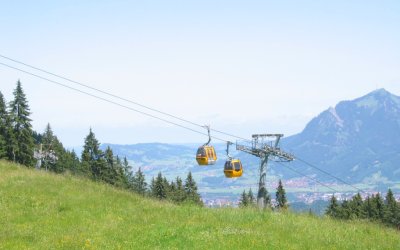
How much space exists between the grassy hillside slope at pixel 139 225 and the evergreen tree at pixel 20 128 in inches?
2453

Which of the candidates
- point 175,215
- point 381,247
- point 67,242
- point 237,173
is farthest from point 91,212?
point 237,173

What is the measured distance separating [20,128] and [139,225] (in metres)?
73.1

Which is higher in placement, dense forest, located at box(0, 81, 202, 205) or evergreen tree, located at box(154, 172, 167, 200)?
dense forest, located at box(0, 81, 202, 205)

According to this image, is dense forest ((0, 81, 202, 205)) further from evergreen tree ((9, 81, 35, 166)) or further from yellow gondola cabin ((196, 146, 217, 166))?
yellow gondola cabin ((196, 146, 217, 166))

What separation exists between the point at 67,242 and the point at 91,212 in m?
5.62

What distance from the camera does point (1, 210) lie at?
68.4 ft

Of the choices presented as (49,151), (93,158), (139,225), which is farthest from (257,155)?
(49,151)

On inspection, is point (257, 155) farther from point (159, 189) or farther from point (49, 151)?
point (49, 151)

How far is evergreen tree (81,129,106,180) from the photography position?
105375 millimetres

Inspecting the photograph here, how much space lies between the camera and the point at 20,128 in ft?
278

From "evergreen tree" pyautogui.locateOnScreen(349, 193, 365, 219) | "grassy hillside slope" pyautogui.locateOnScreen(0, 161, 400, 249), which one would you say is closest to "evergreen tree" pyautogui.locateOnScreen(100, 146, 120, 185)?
"evergreen tree" pyautogui.locateOnScreen(349, 193, 365, 219)

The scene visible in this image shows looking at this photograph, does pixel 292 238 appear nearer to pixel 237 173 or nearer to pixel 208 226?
pixel 208 226

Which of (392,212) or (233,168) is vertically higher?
A: (233,168)

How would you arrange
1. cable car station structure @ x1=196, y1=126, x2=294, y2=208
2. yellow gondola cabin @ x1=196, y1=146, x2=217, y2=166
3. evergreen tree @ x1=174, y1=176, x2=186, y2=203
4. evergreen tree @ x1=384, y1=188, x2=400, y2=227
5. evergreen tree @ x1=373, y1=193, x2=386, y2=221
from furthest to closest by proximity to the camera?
evergreen tree @ x1=174, y1=176, x2=186, y2=203 → evergreen tree @ x1=373, y1=193, x2=386, y2=221 → evergreen tree @ x1=384, y1=188, x2=400, y2=227 → cable car station structure @ x1=196, y1=126, x2=294, y2=208 → yellow gondola cabin @ x1=196, y1=146, x2=217, y2=166
